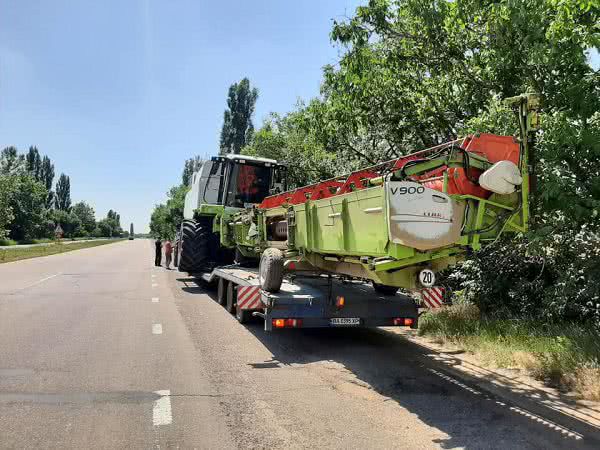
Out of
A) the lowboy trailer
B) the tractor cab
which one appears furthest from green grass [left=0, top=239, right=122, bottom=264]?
the lowboy trailer

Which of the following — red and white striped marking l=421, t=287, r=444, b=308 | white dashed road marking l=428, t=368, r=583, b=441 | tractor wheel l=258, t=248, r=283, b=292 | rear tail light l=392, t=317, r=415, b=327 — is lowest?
white dashed road marking l=428, t=368, r=583, b=441

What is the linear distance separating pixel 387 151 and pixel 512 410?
359 inches

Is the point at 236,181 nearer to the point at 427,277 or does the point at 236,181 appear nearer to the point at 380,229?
the point at 427,277

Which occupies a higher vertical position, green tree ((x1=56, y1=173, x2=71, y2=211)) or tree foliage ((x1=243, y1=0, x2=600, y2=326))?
green tree ((x1=56, y1=173, x2=71, y2=211))

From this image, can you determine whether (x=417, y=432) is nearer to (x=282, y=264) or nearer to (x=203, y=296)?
(x=282, y=264)

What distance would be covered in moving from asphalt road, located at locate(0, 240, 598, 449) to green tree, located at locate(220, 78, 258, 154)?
34.6m

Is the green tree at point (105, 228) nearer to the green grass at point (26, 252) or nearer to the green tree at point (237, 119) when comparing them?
the green grass at point (26, 252)

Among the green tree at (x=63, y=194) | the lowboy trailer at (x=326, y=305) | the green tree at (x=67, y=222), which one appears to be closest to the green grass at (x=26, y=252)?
the lowboy trailer at (x=326, y=305)

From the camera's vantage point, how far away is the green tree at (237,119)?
141 feet

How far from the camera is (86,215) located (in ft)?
442

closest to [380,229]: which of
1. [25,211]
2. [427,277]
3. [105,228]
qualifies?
[427,277]

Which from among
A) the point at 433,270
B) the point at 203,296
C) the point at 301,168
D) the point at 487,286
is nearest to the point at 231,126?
the point at 301,168

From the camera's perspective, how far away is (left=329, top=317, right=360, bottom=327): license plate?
23.5 ft

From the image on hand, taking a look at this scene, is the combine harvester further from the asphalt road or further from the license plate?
the asphalt road
